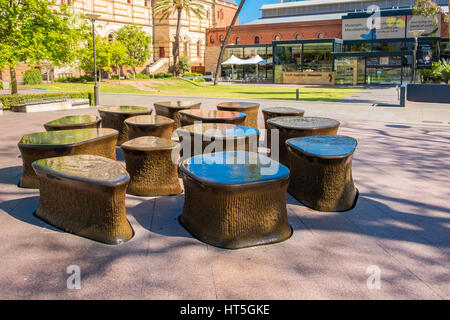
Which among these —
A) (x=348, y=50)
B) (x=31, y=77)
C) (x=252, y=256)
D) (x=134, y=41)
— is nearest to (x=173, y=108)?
(x=252, y=256)

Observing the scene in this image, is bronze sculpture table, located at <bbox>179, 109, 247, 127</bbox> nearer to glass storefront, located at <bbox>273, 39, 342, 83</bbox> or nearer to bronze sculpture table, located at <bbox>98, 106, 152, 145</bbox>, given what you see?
bronze sculpture table, located at <bbox>98, 106, 152, 145</bbox>

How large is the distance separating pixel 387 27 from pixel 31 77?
3567cm

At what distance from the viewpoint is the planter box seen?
69.4ft

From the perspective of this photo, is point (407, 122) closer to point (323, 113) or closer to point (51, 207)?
point (323, 113)

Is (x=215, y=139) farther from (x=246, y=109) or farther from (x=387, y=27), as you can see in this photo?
(x=387, y=27)

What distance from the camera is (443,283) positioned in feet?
12.4

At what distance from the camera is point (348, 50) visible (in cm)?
4516

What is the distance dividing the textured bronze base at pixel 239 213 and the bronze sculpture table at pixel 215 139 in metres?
1.97

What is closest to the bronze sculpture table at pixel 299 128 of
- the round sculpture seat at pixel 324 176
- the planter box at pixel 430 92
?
the round sculpture seat at pixel 324 176

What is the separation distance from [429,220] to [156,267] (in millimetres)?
3640

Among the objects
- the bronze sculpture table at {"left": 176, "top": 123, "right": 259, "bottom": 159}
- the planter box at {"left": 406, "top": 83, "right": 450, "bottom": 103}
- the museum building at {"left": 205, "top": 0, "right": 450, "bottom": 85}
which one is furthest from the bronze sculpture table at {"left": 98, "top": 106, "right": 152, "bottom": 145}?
the museum building at {"left": 205, "top": 0, "right": 450, "bottom": 85}

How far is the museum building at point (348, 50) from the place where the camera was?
132 ft

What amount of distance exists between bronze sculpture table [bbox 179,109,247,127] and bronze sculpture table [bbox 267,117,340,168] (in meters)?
0.87

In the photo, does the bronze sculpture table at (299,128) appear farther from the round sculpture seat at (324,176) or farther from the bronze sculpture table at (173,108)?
the bronze sculpture table at (173,108)
